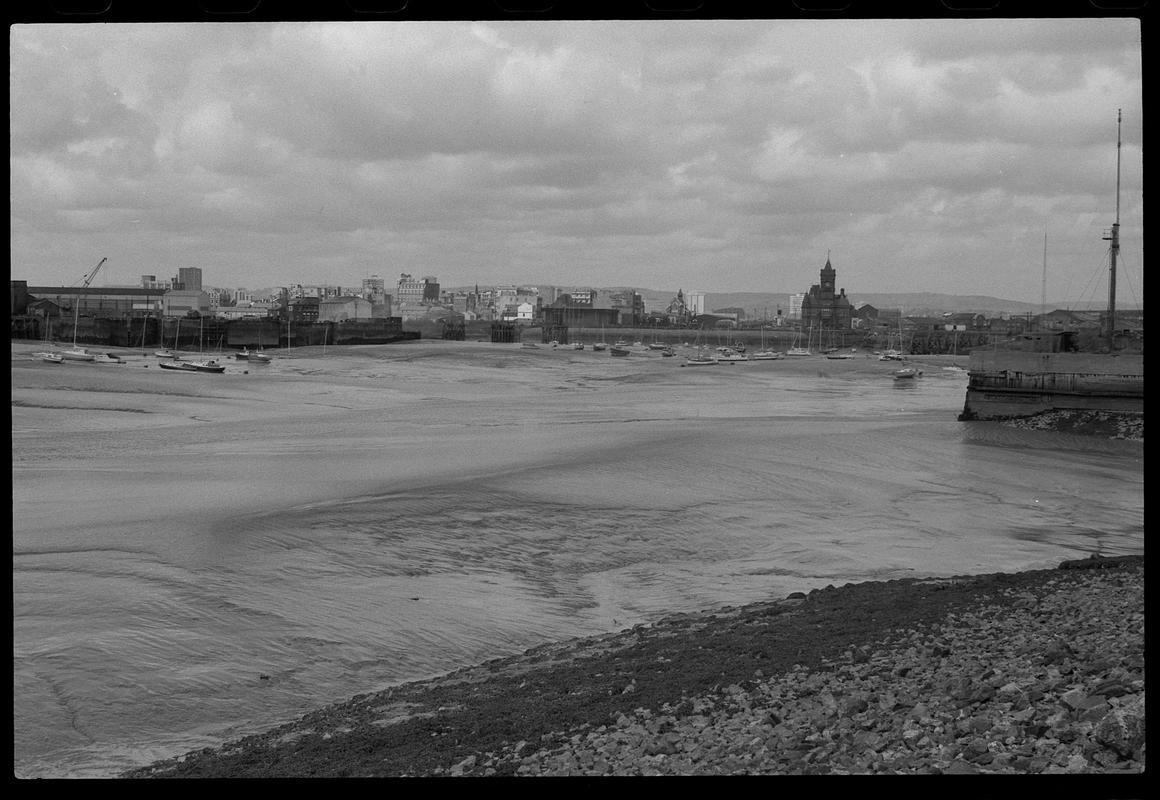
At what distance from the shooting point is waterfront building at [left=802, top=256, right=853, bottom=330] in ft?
275

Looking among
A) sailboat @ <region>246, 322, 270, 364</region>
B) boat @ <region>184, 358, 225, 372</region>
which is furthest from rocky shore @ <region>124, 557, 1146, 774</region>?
sailboat @ <region>246, 322, 270, 364</region>

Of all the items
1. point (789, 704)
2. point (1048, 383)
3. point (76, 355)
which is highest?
point (1048, 383)

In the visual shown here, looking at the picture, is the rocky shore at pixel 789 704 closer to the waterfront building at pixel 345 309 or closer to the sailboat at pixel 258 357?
the sailboat at pixel 258 357

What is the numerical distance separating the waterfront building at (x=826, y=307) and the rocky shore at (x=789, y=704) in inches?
3090

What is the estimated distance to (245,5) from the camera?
1.84 metres

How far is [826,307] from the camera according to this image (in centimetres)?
8488

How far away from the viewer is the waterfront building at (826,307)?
83.9 m

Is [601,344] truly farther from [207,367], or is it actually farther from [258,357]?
[207,367]

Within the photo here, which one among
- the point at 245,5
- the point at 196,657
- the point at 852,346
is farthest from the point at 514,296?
the point at 245,5

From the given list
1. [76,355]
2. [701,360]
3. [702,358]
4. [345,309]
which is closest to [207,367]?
[76,355]

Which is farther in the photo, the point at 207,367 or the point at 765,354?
the point at 765,354

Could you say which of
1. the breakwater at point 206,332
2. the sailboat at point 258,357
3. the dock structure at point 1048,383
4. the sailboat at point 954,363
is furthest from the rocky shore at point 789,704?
the sailboat at point 954,363

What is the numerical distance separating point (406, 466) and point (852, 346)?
65.7 m

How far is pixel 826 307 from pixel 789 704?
3248 inches
